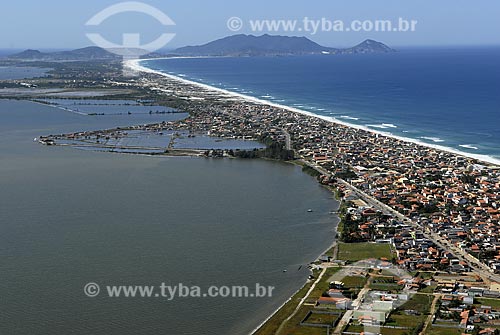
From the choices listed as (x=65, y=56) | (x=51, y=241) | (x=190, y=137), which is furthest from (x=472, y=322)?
(x=65, y=56)

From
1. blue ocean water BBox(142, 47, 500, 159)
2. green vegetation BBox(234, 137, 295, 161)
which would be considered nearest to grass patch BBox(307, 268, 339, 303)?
green vegetation BBox(234, 137, 295, 161)

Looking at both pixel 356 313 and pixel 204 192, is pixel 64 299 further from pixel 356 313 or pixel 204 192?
pixel 204 192

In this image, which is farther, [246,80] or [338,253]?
[246,80]

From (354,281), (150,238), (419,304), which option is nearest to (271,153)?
(150,238)

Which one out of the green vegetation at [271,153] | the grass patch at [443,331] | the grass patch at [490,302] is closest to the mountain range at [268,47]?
the green vegetation at [271,153]

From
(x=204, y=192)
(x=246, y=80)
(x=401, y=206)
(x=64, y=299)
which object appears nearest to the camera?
(x=64, y=299)

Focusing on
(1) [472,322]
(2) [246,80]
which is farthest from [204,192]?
(2) [246,80]

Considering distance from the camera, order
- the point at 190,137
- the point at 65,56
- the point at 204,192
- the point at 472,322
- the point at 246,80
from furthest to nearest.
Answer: the point at 65,56 → the point at 246,80 → the point at 190,137 → the point at 204,192 → the point at 472,322

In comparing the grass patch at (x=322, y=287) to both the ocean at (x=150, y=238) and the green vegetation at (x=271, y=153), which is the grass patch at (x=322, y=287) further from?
the green vegetation at (x=271, y=153)
